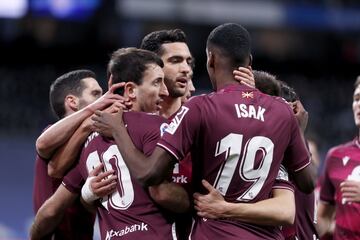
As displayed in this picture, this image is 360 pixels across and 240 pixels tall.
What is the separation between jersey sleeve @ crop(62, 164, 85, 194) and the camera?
5293 millimetres

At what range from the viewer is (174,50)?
6242 mm

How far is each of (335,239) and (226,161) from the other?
2405mm

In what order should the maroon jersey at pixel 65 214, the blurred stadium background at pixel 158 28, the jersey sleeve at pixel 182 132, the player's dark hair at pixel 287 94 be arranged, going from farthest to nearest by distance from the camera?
1. the blurred stadium background at pixel 158 28
2. the player's dark hair at pixel 287 94
3. the maroon jersey at pixel 65 214
4. the jersey sleeve at pixel 182 132

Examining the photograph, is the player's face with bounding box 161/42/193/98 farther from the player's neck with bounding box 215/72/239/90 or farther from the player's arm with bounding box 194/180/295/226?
the player's arm with bounding box 194/180/295/226

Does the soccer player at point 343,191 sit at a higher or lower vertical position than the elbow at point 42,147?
lower

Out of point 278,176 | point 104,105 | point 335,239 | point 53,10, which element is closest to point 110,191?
point 104,105

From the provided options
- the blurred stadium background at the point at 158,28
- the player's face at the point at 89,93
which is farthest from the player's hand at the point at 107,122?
the blurred stadium background at the point at 158,28

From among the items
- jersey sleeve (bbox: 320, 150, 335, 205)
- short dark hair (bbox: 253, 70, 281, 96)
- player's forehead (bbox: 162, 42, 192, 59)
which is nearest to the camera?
short dark hair (bbox: 253, 70, 281, 96)

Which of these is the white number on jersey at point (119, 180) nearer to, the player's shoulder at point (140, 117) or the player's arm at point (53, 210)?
the player's shoulder at point (140, 117)

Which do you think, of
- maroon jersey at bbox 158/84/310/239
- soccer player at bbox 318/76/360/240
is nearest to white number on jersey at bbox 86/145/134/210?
maroon jersey at bbox 158/84/310/239

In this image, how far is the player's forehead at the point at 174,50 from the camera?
6.22 meters

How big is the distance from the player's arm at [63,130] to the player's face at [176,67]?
0.93 metres

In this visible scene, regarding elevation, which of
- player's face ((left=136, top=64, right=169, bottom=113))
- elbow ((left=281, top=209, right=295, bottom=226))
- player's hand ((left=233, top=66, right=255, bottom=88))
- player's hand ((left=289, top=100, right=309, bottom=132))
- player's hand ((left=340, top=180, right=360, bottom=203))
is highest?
player's hand ((left=233, top=66, right=255, bottom=88))

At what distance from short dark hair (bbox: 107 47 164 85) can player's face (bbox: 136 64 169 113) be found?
0.10 feet
